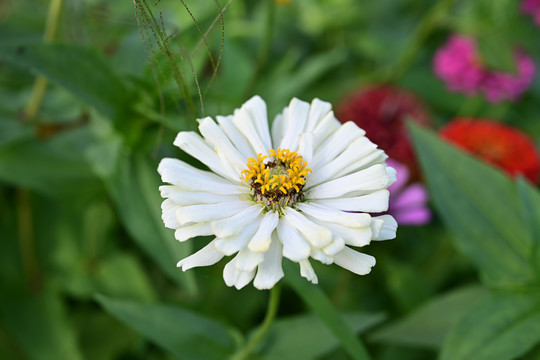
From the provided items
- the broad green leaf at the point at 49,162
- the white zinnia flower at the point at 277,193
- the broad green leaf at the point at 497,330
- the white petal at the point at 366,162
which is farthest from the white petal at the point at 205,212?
the broad green leaf at the point at 49,162

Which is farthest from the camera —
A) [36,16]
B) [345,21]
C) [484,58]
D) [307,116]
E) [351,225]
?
[345,21]

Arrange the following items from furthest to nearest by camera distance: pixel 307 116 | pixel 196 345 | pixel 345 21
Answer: pixel 345 21 → pixel 196 345 → pixel 307 116

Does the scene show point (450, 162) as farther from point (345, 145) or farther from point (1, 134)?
point (1, 134)

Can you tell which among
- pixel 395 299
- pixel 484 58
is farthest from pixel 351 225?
pixel 484 58

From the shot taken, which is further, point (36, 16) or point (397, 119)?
point (36, 16)

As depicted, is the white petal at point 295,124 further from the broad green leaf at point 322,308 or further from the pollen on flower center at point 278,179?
the broad green leaf at point 322,308

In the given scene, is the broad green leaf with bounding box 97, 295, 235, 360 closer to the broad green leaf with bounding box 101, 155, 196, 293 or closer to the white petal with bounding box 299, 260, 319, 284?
the broad green leaf with bounding box 101, 155, 196, 293
